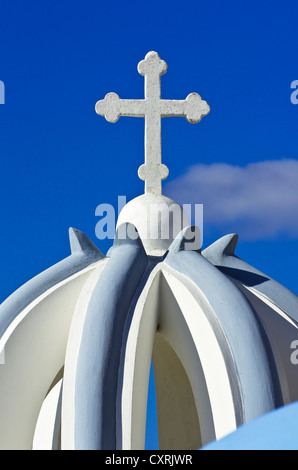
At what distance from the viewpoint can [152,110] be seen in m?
9.05

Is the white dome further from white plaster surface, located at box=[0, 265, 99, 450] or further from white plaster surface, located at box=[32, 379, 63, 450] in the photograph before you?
white plaster surface, located at box=[32, 379, 63, 450]

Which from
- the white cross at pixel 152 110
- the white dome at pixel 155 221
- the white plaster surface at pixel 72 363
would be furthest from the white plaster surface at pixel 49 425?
the white cross at pixel 152 110

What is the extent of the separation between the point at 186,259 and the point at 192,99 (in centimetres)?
194

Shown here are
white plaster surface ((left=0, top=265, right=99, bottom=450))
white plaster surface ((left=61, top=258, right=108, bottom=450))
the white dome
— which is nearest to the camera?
white plaster surface ((left=61, top=258, right=108, bottom=450))

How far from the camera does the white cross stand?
8.84 metres

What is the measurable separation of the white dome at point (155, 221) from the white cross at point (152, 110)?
0.24m

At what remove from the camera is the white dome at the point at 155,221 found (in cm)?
856

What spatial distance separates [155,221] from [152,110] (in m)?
1.22

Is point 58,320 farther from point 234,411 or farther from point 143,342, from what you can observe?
point 234,411

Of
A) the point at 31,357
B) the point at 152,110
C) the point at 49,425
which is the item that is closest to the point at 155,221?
the point at 152,110

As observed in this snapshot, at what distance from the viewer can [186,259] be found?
8062 millimetres

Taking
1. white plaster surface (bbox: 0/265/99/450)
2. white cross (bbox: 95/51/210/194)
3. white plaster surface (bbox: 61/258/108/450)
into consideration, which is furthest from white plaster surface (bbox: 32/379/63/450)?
white cross (bbox: 95/51/210/194)

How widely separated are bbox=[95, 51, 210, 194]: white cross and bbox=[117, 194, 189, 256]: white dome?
24cm
